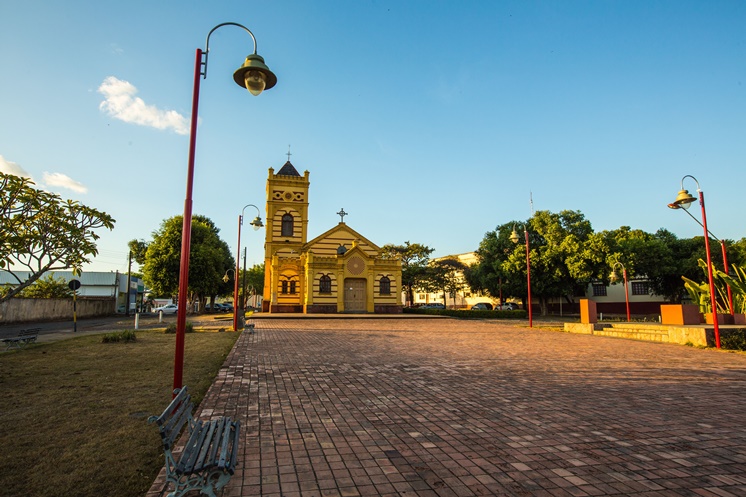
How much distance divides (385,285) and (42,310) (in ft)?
85.9

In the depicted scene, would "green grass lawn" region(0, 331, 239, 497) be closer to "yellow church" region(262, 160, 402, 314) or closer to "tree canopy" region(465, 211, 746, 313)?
"yellow church" region(262, 160, 402, 314)

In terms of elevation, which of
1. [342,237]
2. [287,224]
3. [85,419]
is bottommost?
[85,419]

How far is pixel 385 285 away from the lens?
35781 millimetres

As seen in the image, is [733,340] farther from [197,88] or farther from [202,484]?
[197,88]

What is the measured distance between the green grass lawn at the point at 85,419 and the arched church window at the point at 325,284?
73.6 ft

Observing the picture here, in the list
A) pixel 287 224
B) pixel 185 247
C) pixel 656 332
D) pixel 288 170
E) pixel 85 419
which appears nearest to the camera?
pixel 85 419

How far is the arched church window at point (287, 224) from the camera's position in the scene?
37.7m

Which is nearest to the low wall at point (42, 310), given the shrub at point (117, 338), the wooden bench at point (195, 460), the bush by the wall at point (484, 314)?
the shrub at point (117, 338)

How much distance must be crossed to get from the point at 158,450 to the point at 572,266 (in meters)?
39.4

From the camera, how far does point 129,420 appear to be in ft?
18.5

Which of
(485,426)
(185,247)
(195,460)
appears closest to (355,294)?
(185,247)

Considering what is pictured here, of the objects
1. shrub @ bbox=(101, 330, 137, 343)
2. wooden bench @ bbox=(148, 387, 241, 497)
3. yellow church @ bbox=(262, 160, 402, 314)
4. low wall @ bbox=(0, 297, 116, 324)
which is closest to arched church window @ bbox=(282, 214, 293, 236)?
yellow church @ bbox=(262, 160, 402, 314)

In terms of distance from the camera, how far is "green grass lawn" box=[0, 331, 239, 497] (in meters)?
3.88

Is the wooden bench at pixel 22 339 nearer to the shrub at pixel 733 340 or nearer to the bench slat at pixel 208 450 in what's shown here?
the bench slat at pixel 208 450
